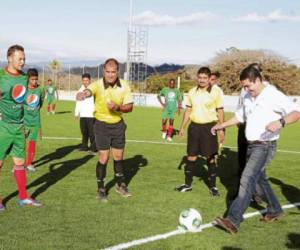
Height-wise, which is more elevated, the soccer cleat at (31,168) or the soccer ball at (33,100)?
the soccer ball at (33,100)

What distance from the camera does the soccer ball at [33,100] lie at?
33.3 feet

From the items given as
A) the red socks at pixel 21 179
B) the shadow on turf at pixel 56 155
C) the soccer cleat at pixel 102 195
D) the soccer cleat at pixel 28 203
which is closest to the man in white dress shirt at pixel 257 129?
the soccer cleat at pixel 102 195

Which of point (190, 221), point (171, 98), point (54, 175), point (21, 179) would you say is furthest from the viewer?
point (171, 98)

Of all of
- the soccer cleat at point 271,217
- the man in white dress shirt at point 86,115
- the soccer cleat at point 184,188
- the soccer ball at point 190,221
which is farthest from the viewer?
the man in white dress shirt at point 86,115

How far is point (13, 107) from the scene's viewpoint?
707 centimetres

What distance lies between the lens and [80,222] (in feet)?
21.9

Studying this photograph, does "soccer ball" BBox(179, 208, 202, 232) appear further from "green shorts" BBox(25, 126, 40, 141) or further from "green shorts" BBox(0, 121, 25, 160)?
"green shorts" BBox(25, 126, 40, 141)

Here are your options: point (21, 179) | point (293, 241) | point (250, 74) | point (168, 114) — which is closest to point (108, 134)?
point (21, 179)

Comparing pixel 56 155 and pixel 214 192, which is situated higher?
pixel 214 192

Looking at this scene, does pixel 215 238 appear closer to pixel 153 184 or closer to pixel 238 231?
pixel 238 231

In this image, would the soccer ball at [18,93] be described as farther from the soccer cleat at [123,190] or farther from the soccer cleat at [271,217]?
the soccer cleat at [271,217]

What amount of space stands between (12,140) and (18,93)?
71cm

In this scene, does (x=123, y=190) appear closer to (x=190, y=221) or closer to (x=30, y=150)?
(x=190, y=221)

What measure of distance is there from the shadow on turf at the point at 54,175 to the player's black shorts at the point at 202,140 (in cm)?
277
